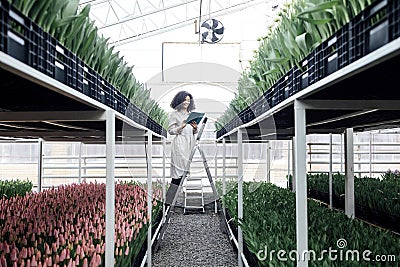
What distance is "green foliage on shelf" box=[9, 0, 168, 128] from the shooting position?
1202mm

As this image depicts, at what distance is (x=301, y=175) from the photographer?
1513 mm

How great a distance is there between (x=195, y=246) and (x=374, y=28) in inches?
161

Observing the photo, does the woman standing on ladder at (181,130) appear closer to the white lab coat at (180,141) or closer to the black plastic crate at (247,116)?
the white lab coat at (180,141)

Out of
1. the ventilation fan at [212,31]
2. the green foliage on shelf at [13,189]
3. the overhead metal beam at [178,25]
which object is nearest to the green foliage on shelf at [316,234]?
the green foliage on shelf at [13,189]

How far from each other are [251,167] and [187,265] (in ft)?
17.6

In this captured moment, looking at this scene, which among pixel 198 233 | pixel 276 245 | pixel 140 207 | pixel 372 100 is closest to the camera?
pixel 372 100

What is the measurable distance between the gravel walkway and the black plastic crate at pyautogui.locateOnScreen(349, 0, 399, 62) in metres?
3.25

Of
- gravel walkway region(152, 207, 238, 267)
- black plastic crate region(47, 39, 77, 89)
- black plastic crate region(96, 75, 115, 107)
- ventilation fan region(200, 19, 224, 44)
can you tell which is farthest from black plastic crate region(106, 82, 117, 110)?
ventilation fan region(200, 19, 224, 44)

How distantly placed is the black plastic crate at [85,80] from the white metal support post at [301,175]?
2.13ft

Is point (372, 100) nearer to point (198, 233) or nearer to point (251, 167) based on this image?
point (198, 233)

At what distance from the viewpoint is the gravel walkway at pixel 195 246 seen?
4.11 m

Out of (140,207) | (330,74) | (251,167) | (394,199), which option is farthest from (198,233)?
A: (330,74)

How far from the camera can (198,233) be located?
546 cm

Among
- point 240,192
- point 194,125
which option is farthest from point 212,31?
point 240,192
